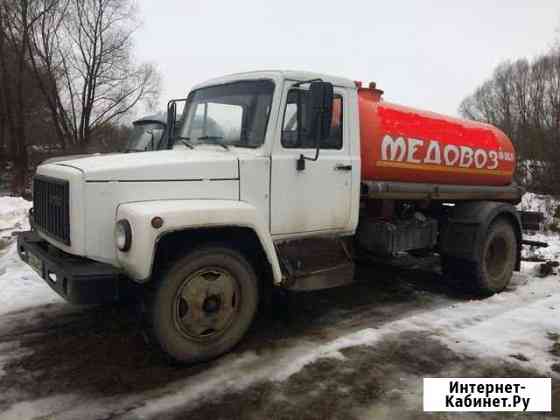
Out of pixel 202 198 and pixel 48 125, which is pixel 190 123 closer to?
pixel 202 198

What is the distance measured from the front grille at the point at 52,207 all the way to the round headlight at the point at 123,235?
481 mm

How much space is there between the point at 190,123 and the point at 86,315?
89.3 inches

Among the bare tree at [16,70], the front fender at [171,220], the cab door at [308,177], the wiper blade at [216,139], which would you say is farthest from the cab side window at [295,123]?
the bare tree at [16,70]

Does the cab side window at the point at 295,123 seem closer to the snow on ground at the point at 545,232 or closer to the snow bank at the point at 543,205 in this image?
the snow on ground at the point at 545,232

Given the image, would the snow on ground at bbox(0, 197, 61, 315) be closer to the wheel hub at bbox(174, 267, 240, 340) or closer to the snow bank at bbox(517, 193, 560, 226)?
the wheel hub at bbox(174, 267, 240, 340)

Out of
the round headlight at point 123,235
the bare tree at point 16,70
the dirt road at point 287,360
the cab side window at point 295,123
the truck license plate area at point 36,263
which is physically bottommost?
the dirt road at point 287,360

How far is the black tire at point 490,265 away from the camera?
20.0 ft

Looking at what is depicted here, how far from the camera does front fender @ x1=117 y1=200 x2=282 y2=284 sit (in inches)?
137

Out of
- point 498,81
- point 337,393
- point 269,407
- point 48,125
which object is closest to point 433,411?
point 337,393

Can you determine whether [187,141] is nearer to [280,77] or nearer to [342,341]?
[280,77]

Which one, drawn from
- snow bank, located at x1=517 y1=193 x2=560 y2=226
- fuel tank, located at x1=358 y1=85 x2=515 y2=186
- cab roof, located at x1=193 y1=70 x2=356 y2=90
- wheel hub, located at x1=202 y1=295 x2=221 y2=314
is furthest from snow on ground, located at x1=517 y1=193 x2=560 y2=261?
wheel hub, located at x1=202 y1=295 x2=221 y2=314

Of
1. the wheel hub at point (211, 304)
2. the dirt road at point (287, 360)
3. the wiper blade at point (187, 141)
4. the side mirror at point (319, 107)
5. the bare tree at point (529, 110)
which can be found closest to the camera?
the dirt road at point (287, 360)

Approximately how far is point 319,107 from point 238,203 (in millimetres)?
1071

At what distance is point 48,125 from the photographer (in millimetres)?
26031
